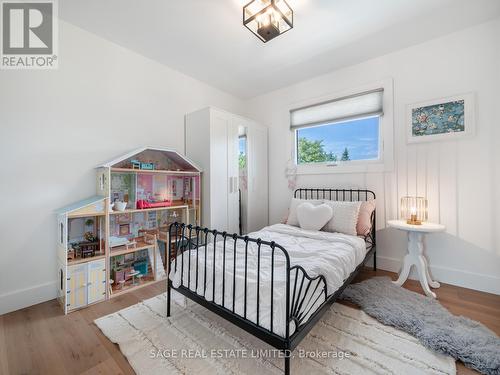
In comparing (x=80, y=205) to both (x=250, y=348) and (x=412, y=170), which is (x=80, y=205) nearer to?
(x=250, y=348)

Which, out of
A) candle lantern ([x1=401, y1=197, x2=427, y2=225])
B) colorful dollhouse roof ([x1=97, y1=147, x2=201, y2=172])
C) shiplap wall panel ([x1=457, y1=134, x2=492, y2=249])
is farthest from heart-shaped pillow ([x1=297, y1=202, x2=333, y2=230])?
colorful dollhouse roof ([x1=97, y1=147, x2=201, y2=172])

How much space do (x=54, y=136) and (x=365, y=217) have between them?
11.5 feet

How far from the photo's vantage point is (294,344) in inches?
49.8

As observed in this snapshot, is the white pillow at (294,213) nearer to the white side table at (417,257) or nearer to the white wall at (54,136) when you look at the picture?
the white side table at (417,257)

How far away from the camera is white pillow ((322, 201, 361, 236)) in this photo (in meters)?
2.58

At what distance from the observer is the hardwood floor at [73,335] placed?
143 centimetres

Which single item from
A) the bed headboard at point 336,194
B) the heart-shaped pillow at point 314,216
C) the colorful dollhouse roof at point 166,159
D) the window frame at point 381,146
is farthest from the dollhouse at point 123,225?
the window frame at point 381,146

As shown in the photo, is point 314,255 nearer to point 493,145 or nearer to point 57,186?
point 493,145

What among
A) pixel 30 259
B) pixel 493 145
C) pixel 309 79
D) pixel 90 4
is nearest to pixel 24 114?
pixel 90 4

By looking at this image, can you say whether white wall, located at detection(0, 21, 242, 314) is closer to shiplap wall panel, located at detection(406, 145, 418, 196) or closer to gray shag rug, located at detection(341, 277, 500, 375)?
gray shag rug, located at detection(341, 277, 500, 375)

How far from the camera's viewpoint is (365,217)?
267 cm

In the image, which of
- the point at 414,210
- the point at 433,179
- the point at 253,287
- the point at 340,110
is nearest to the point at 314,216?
the point at 414,210

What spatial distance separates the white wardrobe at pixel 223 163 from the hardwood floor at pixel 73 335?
1.28 m

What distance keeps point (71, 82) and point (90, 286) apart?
6.94 feet
